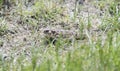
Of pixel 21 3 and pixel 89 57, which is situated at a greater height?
pixel 21 3

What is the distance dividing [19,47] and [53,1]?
0.92 m

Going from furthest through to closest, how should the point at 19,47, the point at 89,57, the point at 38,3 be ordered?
1. the point at 38,3
2. the point at 19,47
3. the point at 89,57

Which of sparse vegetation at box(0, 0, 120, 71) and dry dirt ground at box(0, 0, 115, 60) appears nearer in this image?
sparse vegetation at box(0, 0, 120, 71)

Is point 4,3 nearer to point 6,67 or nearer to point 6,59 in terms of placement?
point 6,59

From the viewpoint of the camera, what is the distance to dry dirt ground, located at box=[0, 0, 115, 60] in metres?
3.90

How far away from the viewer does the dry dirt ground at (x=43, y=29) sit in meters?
3.90

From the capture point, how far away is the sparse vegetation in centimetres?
318

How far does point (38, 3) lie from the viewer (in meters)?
4.53

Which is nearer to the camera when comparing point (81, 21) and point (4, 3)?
point (81, 21)

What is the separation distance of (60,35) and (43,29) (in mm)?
447

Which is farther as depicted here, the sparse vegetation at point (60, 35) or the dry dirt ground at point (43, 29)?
the dry dirt ground at point (43, 29)

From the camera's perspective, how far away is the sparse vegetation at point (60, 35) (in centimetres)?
318

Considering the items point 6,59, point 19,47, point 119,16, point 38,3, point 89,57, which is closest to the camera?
point 89,57

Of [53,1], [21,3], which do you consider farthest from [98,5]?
[21,3]
